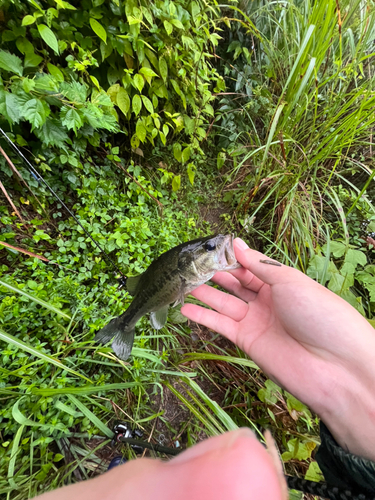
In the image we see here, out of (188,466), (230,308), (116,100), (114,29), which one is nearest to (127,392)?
(230,308)

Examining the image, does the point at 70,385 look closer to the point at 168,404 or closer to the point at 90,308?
the point at 90,308

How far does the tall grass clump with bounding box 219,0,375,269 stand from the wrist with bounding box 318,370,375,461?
139 centimetres

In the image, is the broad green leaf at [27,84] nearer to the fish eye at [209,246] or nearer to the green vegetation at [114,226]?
the green vegetation at [114,226]

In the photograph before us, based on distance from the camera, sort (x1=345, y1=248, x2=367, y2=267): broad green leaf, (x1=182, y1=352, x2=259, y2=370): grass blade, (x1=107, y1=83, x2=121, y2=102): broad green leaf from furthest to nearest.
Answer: (x1=345, y1=248, x2=367, y2=267): broad green leaf < (x1=107, y1=83, x2=121, y2=102): broad green leaf < (x1=182, y1=352, x2=259, y2=370): grass blade

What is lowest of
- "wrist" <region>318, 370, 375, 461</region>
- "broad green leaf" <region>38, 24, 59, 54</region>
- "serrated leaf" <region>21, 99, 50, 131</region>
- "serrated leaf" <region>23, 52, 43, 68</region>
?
"wrist" <region>318, 370, 375, 461</region>

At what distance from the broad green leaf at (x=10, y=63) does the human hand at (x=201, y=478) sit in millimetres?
2190

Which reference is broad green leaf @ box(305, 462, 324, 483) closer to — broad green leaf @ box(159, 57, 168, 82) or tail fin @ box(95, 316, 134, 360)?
tail fin @ box(95, 316, 134, 360)

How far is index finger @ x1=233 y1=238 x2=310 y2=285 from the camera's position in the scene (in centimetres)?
144

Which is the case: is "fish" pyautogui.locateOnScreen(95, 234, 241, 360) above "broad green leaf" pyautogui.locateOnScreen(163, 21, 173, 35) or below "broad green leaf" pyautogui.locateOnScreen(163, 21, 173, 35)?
below

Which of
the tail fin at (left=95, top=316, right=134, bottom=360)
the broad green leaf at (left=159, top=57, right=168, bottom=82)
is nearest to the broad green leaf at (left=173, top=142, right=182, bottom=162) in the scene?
the broad green leaf at (left=159, top=57, right=168, bottom=82)

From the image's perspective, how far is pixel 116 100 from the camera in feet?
7.11

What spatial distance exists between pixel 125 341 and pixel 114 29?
2488 mm

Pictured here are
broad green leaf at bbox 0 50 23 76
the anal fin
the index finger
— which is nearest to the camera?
the index finger

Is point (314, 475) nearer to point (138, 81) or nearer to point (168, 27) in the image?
point (138, 81)
